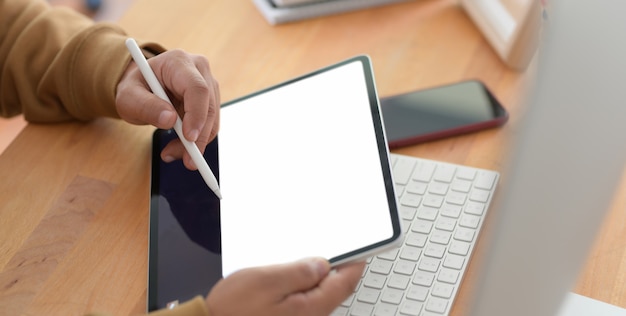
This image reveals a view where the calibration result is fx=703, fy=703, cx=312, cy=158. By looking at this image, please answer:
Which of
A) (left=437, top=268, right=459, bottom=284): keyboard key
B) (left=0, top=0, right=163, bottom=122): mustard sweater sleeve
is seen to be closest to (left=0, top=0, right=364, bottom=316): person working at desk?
(left=0, top=0, right=163, bottom=122): mustard sweater sleeve

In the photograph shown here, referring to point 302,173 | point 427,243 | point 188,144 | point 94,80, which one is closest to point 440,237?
point 427,243

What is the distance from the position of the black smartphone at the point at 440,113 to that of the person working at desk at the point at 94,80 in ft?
0.62

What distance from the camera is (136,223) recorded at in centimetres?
69

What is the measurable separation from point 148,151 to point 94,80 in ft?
0.31

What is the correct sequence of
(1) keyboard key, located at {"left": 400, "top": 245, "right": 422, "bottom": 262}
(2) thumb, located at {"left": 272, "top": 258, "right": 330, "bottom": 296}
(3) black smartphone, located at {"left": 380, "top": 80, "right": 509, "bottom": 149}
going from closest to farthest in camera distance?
(2) thumb, located at {"left": 272, "top": 258, "right": 330, "bottom": 296} → (1) keyboard key, located at {"left": 400, "top": 245, "right": 422, "bottom": 262} → (3) black smartphone, located at {"left": 380, "top": 80, "right": 509, "bottom": 149}

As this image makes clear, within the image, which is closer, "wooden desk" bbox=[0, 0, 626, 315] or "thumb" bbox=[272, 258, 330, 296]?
"thumb" bbox=[272, 258, 330, 296]

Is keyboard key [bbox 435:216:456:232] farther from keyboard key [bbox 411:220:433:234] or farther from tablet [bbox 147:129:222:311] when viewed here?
tablet [bbox 147:129:222:311]

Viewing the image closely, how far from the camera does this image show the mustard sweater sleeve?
0.76 m

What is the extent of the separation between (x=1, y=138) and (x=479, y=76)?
118 centimetres

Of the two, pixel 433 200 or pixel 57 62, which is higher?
pixel 57 62

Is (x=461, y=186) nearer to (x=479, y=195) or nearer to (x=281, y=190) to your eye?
(x=479, y=195)

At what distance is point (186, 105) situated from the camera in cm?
67

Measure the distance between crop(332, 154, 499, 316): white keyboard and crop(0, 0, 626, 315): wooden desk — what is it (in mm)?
19

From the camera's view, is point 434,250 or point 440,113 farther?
point 440,113
